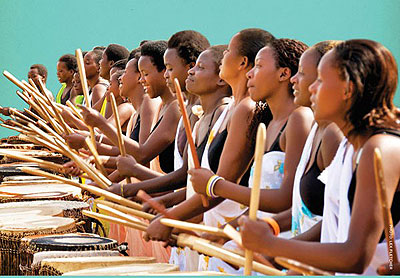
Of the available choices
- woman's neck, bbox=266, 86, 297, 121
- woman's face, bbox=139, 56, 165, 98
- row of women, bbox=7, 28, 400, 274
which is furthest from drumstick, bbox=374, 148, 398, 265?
woman's face, bbox=139, 56, 165, 98

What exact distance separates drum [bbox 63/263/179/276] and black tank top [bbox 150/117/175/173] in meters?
1.51

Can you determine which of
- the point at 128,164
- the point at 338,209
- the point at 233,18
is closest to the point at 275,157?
the point at 338,209

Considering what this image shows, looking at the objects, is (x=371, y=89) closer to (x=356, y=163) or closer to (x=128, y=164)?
(x=356, y=163)

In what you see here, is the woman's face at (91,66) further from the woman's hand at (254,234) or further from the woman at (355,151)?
the woman's hand at (254,234)

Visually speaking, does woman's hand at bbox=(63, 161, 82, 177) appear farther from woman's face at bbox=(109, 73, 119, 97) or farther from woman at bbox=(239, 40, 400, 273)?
woman at bbox=(239, 40, 400, 273)

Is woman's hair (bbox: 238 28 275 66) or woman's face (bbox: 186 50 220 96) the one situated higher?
woman's hair (bbox: 238 28 275 66)

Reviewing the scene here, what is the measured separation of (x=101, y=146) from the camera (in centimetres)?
479

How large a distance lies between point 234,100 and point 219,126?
0.13 metres

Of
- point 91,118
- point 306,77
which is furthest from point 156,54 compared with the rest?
point 306,77

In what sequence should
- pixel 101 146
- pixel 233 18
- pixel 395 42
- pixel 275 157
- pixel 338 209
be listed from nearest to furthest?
pixel 338 209 < pixel 275 157 < pixel 101 146 < pixel 395 42 < pixel 233 18

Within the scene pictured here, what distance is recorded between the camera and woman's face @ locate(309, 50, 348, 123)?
204 cm

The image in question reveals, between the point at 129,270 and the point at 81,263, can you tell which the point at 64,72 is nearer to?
the point at 81,263

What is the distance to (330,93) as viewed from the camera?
6.73 feet

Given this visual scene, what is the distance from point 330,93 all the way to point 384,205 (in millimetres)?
464
